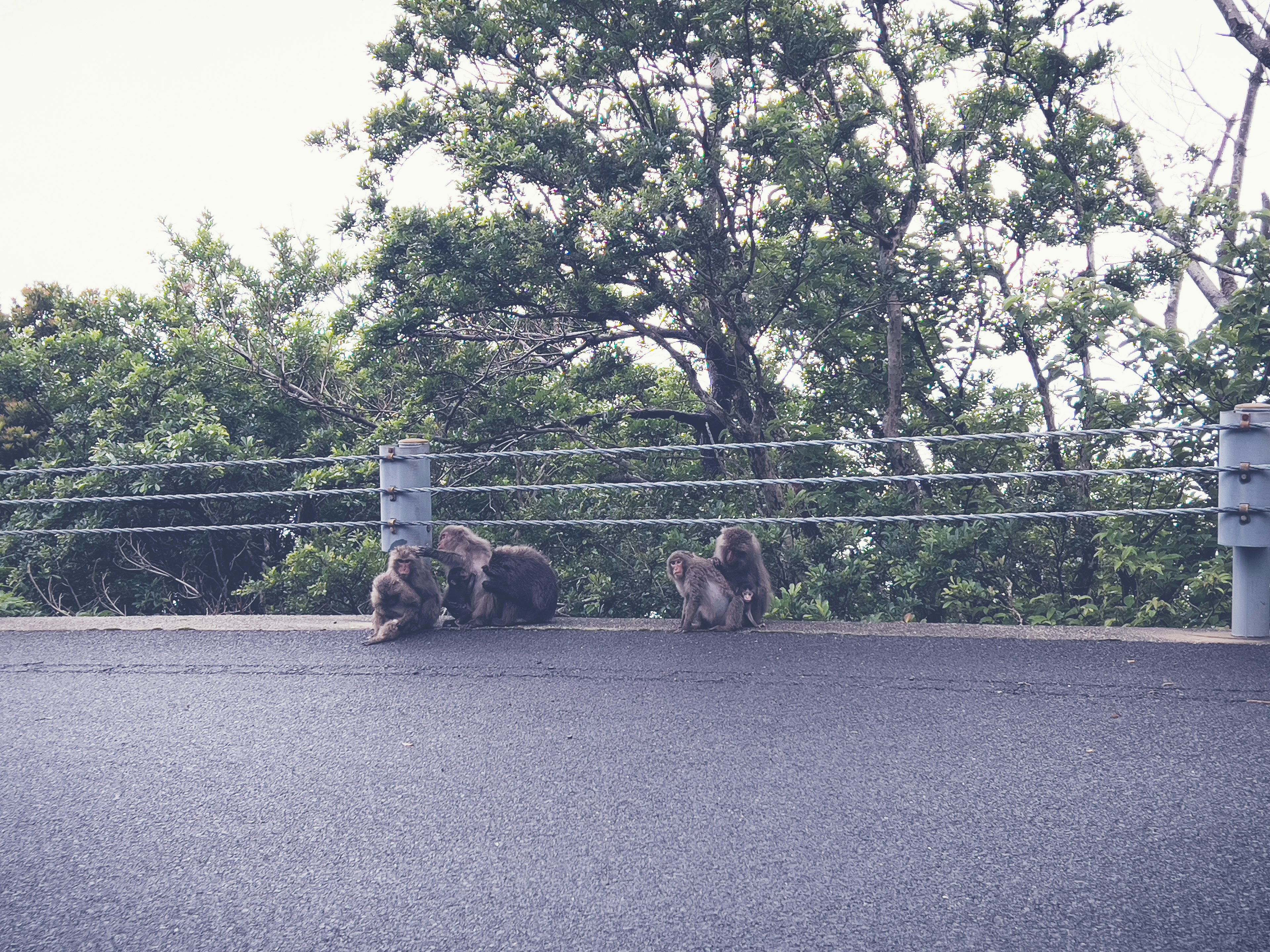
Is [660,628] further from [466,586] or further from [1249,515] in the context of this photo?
[1249,515]

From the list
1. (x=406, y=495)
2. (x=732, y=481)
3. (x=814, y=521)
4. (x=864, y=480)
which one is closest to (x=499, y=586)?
(x=406, y=495)

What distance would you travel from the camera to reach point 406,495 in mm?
6141

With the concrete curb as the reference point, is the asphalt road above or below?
below

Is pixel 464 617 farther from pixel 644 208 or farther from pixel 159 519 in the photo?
pixel 159 519

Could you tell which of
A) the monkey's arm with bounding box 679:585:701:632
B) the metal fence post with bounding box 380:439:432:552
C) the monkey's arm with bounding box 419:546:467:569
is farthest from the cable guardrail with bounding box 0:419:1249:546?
the monkey's arm with bounding box 679:585:701:632

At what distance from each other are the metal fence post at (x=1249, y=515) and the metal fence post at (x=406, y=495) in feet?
13.9

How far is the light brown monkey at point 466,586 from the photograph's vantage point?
5969mm

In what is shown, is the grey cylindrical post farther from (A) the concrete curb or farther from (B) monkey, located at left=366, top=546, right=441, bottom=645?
(B) monkey, located at left=366, top=546, right=441, bottom=645

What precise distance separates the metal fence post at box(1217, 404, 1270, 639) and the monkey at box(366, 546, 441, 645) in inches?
162

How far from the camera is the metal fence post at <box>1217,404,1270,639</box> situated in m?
4.83

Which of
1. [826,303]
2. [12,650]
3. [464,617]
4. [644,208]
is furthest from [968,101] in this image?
[12,650]

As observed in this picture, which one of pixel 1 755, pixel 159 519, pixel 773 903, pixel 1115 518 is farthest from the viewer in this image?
pixel 159 519

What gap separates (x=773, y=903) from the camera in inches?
100

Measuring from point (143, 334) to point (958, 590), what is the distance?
9154 millimetres
